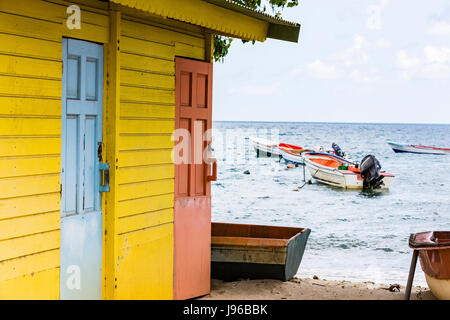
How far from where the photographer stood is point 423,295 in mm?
7086

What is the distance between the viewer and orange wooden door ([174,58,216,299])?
6035 millimetres

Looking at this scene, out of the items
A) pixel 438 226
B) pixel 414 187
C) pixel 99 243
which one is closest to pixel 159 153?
pixel 99 243

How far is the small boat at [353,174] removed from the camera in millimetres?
28047

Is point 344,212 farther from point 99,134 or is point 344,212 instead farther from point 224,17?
point 99,134

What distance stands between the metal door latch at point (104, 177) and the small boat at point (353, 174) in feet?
75.7

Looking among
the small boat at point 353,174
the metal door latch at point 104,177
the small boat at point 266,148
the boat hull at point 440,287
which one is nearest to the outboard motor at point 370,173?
the small boat at point 353,174

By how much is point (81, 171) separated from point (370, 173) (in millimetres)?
24301

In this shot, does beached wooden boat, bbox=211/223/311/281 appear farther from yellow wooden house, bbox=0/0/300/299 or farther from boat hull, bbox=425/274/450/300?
boat hull, bbox=425/274/450/300

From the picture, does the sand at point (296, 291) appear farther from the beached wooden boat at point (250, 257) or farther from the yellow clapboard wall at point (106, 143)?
the yellow clapboard wall at point (106, 143)

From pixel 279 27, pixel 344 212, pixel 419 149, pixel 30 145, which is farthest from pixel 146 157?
pixel 419 149

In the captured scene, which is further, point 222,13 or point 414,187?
point 414,187
